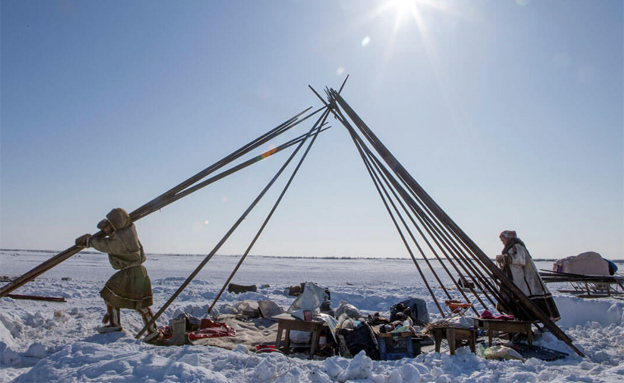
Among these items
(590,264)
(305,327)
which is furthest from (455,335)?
(590,264)

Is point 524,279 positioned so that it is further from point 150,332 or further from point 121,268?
point 121,268

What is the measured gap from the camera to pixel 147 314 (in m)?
4.80

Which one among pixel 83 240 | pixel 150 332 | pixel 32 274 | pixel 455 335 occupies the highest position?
pixel 83 240

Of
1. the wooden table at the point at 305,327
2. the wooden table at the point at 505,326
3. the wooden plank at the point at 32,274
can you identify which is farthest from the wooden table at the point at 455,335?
the wooden plank at the point at 32,274

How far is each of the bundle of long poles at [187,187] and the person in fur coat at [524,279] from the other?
3.89 meters

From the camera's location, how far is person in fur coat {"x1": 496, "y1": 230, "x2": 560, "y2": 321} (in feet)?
17.2

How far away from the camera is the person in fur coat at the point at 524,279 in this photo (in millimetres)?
5234

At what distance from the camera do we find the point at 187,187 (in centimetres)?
575

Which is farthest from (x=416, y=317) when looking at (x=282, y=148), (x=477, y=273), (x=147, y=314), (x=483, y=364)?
(x=147, y=314)

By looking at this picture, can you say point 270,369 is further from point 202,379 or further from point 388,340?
point 388,340

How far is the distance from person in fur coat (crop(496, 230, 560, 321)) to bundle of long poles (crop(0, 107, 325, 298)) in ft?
12.8

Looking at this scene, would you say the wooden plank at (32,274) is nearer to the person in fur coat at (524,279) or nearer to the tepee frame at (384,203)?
the tepee frame at (384,203)

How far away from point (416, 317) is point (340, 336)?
2390mm

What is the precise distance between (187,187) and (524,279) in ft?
16.9
